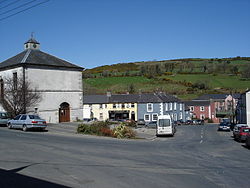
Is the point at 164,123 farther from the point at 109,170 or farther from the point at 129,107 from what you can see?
the point at 129,107

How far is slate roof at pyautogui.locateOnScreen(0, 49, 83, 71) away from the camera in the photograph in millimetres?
36688

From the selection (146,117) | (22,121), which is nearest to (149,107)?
(146,117)

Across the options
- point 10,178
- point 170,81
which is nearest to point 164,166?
point 10,178

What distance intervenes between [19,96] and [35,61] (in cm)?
478

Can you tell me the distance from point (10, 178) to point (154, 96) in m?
61.0

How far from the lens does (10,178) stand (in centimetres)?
1004

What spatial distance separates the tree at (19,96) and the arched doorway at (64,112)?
3.67 metres

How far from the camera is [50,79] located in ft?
126

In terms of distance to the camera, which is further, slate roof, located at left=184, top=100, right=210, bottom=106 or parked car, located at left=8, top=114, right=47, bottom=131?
slate roof, located at left=184, top=100, right=210, bottom=106

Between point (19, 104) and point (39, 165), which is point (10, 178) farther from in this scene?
point (19, 104)

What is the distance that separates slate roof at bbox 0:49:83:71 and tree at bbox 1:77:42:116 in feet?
6.72

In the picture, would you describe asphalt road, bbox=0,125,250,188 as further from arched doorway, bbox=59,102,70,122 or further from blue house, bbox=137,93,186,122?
blue house, bbox=137,93,186,122

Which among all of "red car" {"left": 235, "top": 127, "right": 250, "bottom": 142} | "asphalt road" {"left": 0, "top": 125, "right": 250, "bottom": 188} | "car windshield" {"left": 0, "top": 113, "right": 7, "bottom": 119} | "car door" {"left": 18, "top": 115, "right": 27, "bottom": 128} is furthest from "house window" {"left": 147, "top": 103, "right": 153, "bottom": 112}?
"asphalt road" {"left": 0, "top": 125, "right": 250, "bottom": 188}

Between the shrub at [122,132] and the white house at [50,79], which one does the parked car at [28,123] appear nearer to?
the shrub at [122,132]
